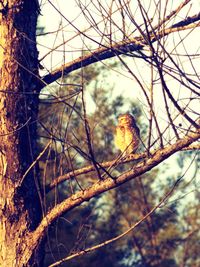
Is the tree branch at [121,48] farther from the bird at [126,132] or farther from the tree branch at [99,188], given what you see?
the bird at [126,132]

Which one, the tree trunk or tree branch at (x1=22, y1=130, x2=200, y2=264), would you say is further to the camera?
the tree trunk

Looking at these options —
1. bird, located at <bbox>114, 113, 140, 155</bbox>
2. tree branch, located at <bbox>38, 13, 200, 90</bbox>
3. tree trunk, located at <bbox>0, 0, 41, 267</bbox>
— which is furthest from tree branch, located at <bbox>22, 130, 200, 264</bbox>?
bird, located at <bbox>114, 113, 140, 155</bbox>

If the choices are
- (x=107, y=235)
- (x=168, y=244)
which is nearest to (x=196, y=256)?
(x=168, y=244)

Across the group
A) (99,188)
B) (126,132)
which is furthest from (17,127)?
(126,132)

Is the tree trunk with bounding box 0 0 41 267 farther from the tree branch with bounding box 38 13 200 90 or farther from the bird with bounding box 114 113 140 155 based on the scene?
the bird with bounding box 114 113 140 155

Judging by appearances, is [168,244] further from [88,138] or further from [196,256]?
[88,138]

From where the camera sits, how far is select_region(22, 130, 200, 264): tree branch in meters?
3.59

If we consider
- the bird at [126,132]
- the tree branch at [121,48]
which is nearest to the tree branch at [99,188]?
the tree branch at [121,48]

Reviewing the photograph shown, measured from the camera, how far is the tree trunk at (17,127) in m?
4.10

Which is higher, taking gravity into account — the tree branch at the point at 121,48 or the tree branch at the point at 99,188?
the tree branch at the point at 121,48

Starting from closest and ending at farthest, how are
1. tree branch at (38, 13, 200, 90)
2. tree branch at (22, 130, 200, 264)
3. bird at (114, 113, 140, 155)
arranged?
tree branch at (22, 130, 200, 264) → tree branch at (38, 13, 200, 90) → bird at (114, 113, 140, 155)

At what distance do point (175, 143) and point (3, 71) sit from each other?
125cm

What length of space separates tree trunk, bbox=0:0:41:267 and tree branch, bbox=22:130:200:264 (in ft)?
0.27

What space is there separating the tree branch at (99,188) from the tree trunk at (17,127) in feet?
0.27
